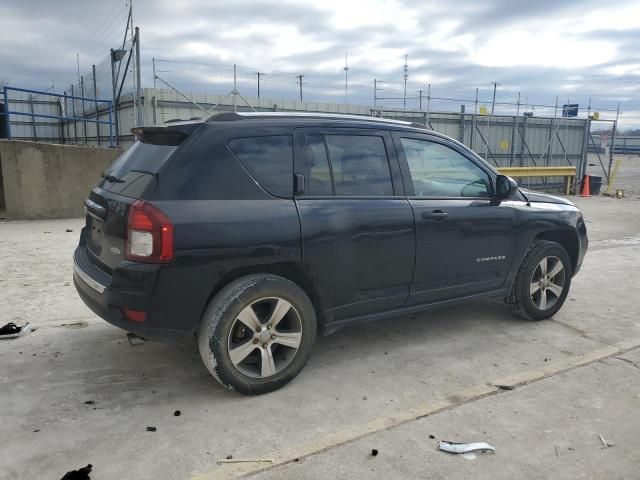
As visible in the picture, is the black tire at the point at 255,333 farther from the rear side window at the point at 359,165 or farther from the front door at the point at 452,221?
the front door at the point at 452,221

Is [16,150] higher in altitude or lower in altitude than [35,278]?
higher

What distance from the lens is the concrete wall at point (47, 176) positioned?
9.55 metres

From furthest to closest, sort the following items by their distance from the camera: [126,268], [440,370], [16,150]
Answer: [16,150] → [440,370] → [126,268]

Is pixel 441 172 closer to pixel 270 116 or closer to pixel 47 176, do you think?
pixel 270 116

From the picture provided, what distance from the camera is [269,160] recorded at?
3.59 meters

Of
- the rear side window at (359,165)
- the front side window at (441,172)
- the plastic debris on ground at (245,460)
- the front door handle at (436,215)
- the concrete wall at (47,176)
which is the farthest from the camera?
the concrete wall at (47,176)

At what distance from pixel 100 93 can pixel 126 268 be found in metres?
13.1

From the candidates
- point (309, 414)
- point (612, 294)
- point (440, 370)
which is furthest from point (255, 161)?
point (612, 294)

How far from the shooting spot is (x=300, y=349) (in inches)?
144

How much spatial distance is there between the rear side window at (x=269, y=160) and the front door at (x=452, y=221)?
1.00 meters

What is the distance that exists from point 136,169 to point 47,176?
737 centimetres

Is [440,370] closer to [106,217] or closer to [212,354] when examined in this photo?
[212,354]

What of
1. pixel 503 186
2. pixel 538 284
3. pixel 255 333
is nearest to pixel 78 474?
pixel 255 333

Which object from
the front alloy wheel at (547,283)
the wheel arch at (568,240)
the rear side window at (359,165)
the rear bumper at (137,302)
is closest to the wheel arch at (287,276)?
the rear bumper at (137,302)
